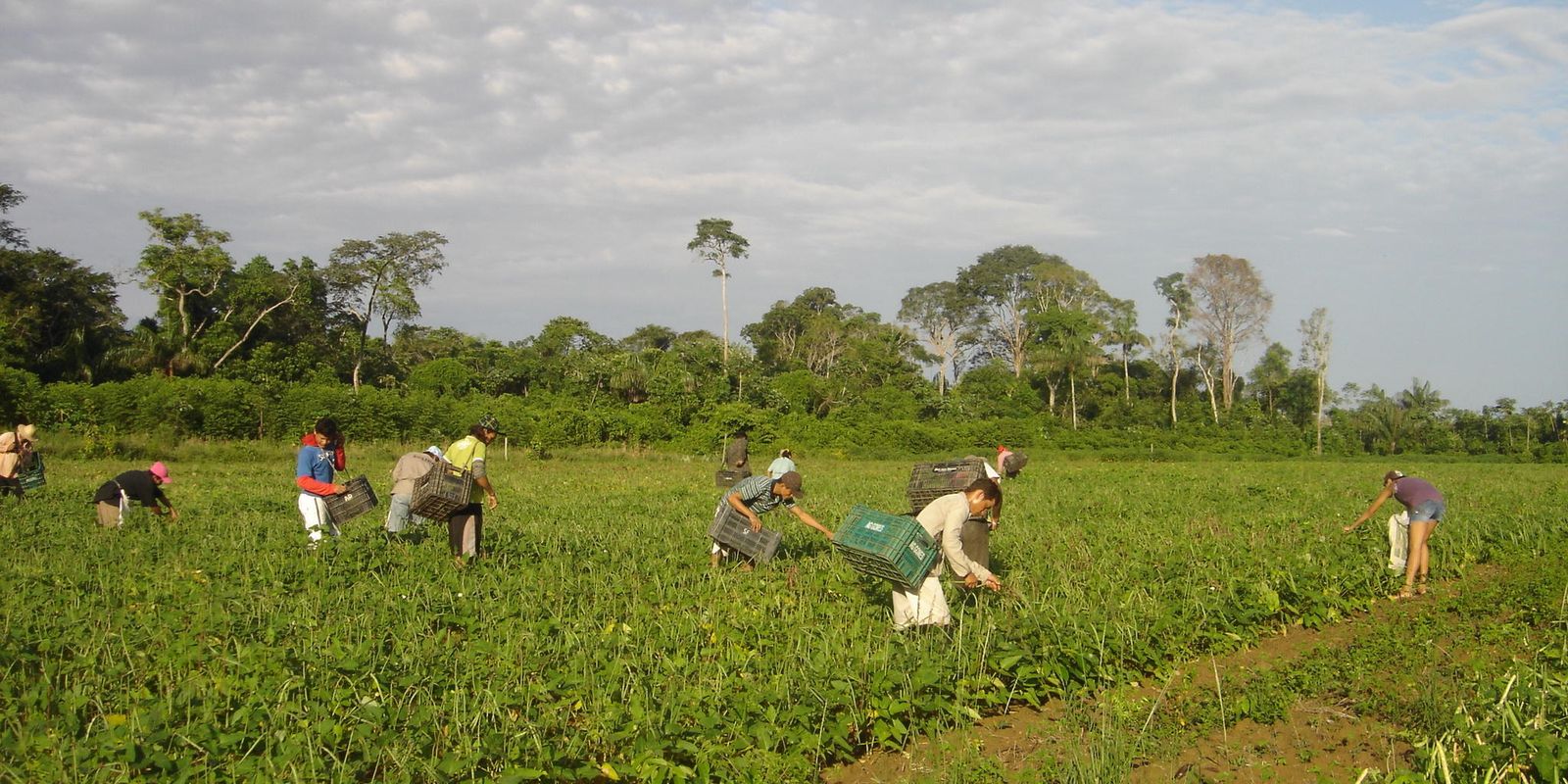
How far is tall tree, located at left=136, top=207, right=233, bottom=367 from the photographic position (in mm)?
36156

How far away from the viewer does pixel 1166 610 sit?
7.80 meters

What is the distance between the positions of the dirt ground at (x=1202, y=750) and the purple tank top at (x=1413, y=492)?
4513mm

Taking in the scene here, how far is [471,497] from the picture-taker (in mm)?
9734

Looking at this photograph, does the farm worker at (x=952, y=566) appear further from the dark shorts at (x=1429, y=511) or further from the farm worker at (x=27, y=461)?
the farm worker at (x=27, y=461)

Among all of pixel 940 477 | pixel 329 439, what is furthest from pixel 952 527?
pixel 329 439

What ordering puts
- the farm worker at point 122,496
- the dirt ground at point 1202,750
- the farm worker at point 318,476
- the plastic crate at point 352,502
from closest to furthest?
the dirt ground at point 1202,750 → the farm worker at point 318,476 → the plastic crate at point 352,502 → the farm worker at point 122,496

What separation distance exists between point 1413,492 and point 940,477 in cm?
462

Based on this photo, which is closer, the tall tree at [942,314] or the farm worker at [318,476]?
the farm worker at [318,476]

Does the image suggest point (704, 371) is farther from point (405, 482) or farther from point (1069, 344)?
point (405, 482)

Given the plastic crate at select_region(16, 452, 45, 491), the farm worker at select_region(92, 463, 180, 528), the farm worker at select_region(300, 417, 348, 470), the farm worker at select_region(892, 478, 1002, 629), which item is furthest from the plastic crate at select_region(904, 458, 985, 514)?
the plastic crate at select_region(16, 452, 45, 491)

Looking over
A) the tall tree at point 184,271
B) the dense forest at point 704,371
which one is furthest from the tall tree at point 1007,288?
the tall tree at point 184,271

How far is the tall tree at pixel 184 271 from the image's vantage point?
36156mm

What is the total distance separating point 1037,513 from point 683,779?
12879mm

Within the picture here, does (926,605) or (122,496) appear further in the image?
(122,496)
